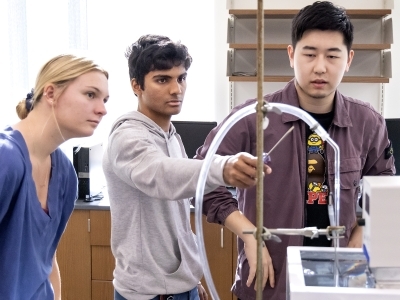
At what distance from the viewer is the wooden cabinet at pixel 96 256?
2855 mm

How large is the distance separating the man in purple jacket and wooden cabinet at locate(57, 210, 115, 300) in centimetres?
149

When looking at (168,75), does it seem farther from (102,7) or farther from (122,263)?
(102,7)

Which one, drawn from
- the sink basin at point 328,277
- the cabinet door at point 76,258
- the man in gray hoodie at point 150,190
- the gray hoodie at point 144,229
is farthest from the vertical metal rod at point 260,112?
the cabinet door at point 76,258

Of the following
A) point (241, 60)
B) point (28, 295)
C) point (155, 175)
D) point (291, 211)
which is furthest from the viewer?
point (241, 60)

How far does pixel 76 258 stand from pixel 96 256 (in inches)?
4.3

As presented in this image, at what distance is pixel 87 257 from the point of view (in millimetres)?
2910

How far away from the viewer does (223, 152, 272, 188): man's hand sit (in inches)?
39.4

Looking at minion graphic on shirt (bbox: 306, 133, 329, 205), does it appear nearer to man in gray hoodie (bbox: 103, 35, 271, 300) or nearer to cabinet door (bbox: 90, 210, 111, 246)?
man in gray hoodie (bbox: 103, 35, 271, 300)

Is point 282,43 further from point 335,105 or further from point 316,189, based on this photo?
point 316,189

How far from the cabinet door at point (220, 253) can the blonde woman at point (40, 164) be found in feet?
4.84

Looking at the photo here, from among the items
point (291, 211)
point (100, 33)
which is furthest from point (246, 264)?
point (100, 33)

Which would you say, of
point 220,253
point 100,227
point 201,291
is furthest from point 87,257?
point 201,291

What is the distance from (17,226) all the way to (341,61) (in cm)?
92

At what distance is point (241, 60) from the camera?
3186mm
